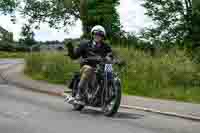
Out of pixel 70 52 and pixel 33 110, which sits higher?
pixel 70 52

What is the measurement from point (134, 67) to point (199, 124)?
11415mm

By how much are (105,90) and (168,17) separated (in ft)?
144

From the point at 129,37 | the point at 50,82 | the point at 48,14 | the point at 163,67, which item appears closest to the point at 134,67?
the point at 163,67

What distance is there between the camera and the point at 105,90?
11.9 m

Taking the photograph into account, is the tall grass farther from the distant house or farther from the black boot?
the distant house

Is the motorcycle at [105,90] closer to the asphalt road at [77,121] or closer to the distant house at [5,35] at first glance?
the asphalt road at [77,121]

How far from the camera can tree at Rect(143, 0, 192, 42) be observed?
52.1 m

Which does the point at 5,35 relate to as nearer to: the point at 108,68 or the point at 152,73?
the point at 152,73

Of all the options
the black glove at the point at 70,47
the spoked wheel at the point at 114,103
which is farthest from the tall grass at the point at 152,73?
the black glove at the point at 70,47

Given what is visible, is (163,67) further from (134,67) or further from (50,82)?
(50,82)

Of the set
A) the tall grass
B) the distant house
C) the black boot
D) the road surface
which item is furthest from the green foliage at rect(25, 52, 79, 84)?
the distant house

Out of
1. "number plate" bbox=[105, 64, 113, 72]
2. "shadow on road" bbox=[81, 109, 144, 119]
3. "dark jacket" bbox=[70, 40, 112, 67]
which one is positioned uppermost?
"dark jacket" bbox=[70, 40, 112, 67]

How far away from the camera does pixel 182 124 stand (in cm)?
1072

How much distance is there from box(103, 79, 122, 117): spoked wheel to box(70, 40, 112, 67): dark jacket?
3.02 ft
